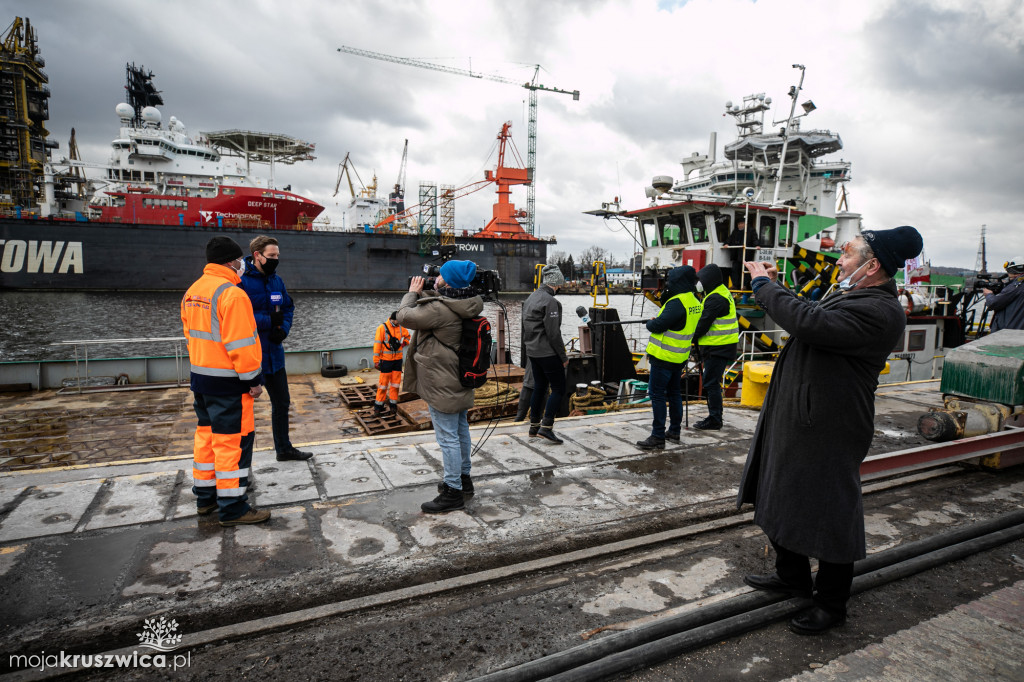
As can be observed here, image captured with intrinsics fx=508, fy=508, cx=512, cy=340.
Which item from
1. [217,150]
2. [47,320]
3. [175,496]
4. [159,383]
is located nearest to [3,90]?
[217,150]

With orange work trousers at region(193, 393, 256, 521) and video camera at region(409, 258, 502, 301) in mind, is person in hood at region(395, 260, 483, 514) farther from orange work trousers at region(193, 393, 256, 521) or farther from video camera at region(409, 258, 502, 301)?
orange work trousers at region(193, 393, 256, 521)

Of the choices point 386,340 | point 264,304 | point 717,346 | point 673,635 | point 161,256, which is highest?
point 161,256

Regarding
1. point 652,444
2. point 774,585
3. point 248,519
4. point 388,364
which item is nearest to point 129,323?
point 388,364

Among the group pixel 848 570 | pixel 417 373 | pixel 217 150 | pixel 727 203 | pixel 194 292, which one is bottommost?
pixel 848 570

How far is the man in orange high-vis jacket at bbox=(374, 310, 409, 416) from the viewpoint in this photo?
7.25 meters

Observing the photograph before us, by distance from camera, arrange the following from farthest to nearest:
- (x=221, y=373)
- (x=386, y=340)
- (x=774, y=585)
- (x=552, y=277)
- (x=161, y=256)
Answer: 1. (x=161, y=256)
2. (x=386, y=340)
3. (x=552, y=277)
4. (x=221, y=373)
5. (x=774, y=585)

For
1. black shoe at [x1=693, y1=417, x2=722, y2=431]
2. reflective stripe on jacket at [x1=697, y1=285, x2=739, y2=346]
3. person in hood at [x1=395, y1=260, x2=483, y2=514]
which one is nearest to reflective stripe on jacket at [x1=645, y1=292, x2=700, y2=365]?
reflective stripe on jacket at [x1=697, y1=285, x2=739, y2=346]

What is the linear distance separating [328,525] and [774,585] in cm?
257

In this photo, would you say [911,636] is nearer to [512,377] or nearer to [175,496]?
[175,496]

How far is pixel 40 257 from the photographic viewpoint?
3522 centimetres

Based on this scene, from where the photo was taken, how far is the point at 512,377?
8.90 meters

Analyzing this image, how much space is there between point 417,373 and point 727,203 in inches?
415

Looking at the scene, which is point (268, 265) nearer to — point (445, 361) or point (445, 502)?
point (445, 361)

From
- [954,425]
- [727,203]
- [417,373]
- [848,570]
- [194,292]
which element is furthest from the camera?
[727,203]
